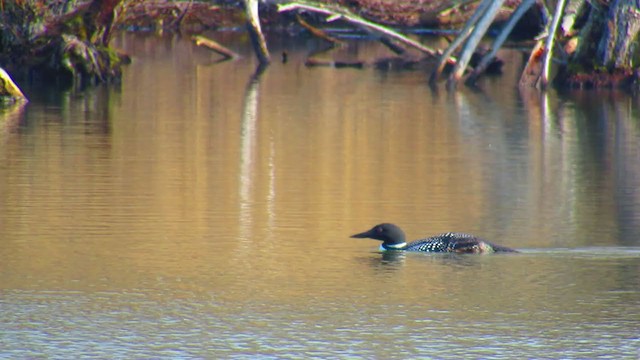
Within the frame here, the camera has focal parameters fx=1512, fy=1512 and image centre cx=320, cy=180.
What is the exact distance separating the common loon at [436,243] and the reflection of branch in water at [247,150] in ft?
3.88

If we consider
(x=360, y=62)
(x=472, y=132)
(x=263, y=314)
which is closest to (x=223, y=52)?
(x=360, y=62)

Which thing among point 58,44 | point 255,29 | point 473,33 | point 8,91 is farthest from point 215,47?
point 8,91

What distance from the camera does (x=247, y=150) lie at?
63.0 feet

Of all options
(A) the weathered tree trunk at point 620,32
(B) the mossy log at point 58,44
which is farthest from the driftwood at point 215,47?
(A) the weathered tree trunk at point 620,32

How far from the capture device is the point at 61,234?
12.5m

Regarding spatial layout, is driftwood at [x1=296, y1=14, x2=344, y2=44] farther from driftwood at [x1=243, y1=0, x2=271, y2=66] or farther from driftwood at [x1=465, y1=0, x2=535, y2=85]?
driftwood at [x1=465, y1=0, x2=535, y2=85]

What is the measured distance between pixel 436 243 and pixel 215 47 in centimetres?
2897

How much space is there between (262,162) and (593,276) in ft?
24.2

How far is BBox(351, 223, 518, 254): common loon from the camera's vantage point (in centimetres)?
1181

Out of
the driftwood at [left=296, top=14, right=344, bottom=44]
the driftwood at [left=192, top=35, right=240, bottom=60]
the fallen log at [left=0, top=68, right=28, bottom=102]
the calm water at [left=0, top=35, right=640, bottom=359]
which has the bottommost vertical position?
the calm water at [left=0, top=35, right=640, bottom=359]

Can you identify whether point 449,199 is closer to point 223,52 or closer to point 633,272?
point 633,272

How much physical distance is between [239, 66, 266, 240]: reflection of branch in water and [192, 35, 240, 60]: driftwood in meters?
6.52

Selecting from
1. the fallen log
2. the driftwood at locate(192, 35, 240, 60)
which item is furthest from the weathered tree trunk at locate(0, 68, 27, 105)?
the driftwood at locate(192, 35, 240, 60)

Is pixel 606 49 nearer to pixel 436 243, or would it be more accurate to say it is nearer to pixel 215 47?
pixel 215 47
